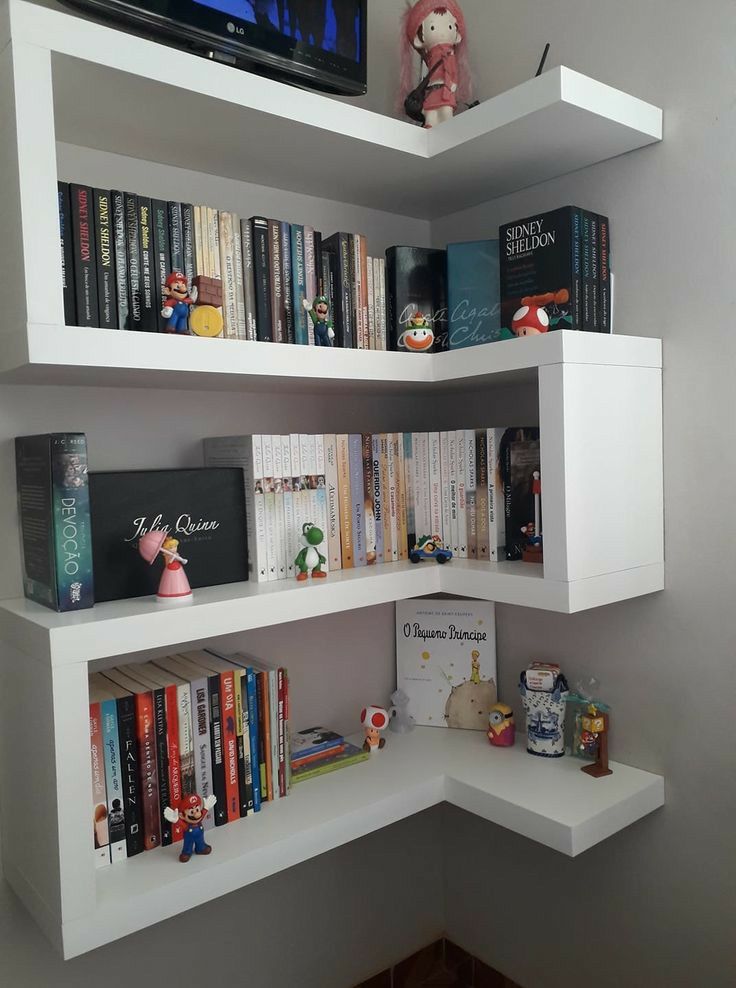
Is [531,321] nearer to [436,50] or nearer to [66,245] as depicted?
[436,50]

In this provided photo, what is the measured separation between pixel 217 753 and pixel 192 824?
121 mm

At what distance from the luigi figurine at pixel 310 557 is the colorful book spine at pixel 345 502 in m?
0.10

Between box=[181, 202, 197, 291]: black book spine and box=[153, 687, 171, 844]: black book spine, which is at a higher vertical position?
box=[181, 202, 197, 291]: black book spine

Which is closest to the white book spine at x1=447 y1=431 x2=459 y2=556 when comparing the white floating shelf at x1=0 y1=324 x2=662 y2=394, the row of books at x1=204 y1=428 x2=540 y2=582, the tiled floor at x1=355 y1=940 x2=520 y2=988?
the row of books at x1=204 y1=428 x2=540 y2=582

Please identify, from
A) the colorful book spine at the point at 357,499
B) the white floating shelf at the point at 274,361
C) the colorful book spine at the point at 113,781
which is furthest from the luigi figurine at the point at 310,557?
the colorful book spine at the point at 113,781

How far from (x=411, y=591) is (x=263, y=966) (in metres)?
0.81

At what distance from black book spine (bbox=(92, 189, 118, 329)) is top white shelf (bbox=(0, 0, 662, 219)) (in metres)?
0.15

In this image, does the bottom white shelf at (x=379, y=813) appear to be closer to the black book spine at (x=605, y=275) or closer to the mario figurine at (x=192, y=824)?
the mario figurine at (x=192, y=824)

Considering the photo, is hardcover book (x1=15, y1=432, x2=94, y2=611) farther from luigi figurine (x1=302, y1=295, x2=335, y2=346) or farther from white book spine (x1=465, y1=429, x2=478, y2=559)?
white book spine (x1=465, y1=429, x2=478, y2=559)

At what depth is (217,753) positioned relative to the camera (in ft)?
3.93

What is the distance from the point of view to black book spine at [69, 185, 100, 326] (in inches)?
40.4

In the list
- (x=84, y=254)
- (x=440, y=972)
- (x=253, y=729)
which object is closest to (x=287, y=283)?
(x=84, y=254)

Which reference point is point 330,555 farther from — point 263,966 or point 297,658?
point 263,966

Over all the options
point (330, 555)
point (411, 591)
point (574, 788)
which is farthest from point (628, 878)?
→ point (330, 555)
